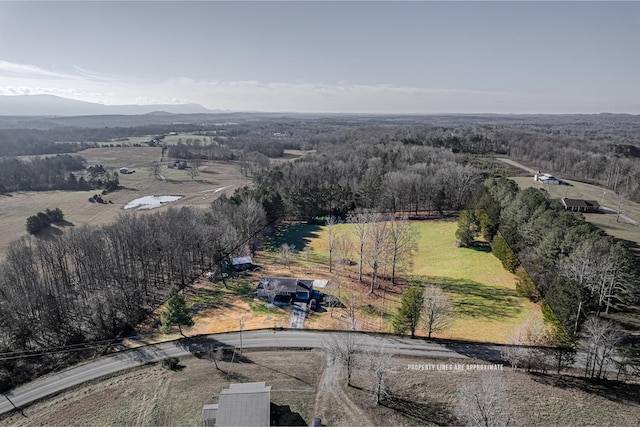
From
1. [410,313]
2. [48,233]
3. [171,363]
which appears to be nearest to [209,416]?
[171,363]

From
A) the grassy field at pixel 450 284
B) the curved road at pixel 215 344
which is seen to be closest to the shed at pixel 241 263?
the grassy field at pixel 450 284

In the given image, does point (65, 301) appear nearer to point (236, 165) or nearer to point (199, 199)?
point (199, 199)

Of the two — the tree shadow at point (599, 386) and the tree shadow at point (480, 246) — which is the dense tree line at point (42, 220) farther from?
the tree shadow at point (599, 386)

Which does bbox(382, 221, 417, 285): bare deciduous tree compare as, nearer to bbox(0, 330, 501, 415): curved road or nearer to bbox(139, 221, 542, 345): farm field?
bbox(139, 221, 542, 345): farm field

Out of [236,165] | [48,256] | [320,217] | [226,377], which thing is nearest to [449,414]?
[226,377]

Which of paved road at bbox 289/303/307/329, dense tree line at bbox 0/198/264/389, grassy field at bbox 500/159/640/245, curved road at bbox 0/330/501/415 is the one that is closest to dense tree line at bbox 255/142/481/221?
grassy field at bbox 500/159/640/245
